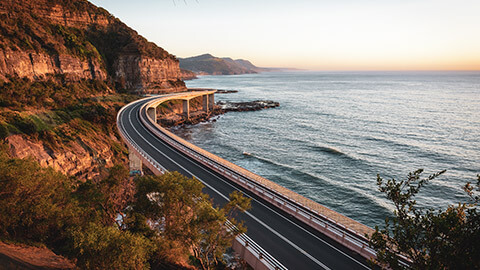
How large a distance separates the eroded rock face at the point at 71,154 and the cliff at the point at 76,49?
89.8 ft

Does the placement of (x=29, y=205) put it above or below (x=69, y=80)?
below

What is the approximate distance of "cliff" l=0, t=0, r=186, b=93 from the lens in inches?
2594

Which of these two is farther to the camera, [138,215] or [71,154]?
[71,154]

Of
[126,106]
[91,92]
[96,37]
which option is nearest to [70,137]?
[126,106]

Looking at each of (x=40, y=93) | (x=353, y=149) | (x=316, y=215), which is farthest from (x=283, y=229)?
(x=40, y=93)

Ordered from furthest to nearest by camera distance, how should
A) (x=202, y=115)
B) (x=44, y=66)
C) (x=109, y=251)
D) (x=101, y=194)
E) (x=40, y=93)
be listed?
(x=202, y=115) → (x=44, y=66) → (x=40, y=93) → (x=101, y=194) → (x=109, y=251)

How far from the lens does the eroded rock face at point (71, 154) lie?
36469 millimetres

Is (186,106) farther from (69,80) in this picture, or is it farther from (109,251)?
(109,251)

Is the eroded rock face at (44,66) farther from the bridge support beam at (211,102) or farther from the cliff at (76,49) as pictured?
the bridge support beam at (211,102)

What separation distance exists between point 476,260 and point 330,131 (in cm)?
7517

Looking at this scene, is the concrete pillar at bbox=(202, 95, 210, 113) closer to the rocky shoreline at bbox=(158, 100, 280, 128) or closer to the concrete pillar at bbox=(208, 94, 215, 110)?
the rocky shoreline at bbox=(158, 100, 280, 128)

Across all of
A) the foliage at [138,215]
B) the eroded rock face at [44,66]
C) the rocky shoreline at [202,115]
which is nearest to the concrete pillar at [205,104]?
the rocky shoreline at [202,115]

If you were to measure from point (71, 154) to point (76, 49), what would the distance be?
64.2 metres

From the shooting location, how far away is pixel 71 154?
1705 inches
